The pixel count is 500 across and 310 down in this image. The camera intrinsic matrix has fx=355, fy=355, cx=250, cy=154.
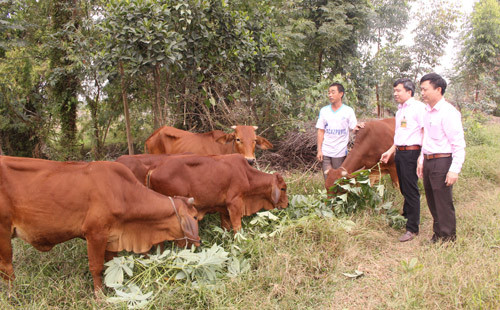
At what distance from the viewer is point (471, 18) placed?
21.0 m

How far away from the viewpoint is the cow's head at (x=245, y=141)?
20.1ft

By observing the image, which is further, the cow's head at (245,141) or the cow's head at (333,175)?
the cow's head at (245,141)

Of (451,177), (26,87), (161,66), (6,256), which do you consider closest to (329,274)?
(451,177)

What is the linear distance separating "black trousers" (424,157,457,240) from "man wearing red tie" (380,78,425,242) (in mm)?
314

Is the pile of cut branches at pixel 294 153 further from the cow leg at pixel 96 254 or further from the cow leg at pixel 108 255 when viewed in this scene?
the cow leg at pixel 96 254

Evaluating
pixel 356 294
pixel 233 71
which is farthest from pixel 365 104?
pixel 356 294

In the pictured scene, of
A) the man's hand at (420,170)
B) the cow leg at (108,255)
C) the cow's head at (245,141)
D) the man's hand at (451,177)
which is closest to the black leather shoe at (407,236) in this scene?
the man's hand at (420,170)

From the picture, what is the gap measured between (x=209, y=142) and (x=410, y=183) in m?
3.41

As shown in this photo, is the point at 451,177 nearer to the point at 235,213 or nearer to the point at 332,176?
the point at 332,176

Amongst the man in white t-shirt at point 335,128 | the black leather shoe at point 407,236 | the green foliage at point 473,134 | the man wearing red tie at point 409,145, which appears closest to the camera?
the man wearing red tie at point 409,145

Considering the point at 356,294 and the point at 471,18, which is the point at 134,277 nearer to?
the point at 356,294

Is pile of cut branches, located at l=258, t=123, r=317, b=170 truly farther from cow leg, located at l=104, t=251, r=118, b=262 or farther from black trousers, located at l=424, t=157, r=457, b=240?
cow leg, located at l=104, t=251, r=118, b=262

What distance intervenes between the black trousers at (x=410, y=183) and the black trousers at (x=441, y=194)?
0.97 feet

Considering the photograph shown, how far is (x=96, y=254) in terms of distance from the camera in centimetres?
341
